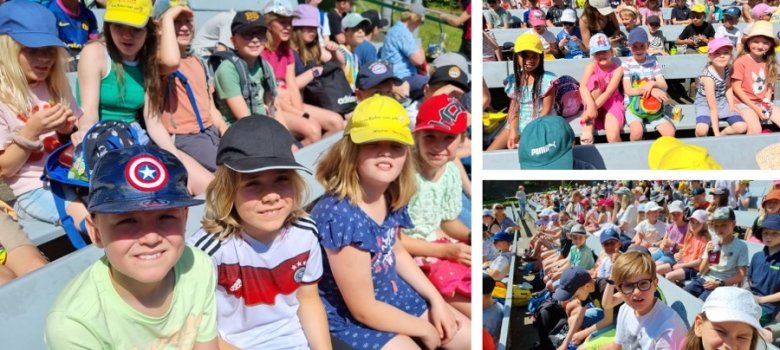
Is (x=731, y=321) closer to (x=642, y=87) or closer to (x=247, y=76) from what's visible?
(x=642, y=87)

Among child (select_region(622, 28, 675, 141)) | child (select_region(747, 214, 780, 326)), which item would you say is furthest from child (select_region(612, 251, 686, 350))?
child (select_region(622, 28, 675, 141))

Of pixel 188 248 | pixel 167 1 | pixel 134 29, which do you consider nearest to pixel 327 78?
pixel 167 1

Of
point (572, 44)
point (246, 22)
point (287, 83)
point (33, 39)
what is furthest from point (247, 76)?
point (572, 44)

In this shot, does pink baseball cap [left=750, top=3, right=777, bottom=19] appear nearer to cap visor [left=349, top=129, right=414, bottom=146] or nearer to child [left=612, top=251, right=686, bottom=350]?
child [left=612, top=251, right=686, bottom=350]

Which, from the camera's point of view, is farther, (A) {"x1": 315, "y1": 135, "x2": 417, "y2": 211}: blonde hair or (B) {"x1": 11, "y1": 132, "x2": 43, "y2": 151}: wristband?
(B) {"x1": 11, "y1": 132, "x2": 43, "y2": 151}: wristband

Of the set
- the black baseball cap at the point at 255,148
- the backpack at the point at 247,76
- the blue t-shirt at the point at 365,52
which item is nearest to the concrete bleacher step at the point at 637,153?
the black baseball cap at the point at 255,148

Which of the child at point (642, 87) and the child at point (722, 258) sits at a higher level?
the child at point (642, 87)

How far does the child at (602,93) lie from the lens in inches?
120

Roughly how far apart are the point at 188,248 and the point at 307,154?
167 cm

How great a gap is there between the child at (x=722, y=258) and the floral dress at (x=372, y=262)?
3.16 feet

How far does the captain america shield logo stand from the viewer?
5.70 feet

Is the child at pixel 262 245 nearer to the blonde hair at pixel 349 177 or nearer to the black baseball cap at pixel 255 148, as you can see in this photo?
the black baseball cap at pixel 255 148

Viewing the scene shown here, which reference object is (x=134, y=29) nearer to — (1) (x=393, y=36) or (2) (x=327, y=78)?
(2) (x=327, y=78)

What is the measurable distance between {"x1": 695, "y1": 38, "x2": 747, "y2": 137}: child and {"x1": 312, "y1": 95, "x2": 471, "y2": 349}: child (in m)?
1.51
